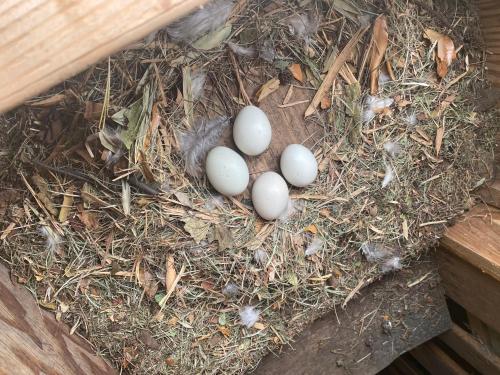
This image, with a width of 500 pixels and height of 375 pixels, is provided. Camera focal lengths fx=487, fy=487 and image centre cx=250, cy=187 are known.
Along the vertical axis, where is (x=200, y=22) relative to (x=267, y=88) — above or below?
above

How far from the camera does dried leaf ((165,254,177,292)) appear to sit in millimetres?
1245

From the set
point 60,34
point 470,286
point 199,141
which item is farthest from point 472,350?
point 60,34

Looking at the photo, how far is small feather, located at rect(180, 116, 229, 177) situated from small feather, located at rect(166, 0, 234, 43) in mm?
217

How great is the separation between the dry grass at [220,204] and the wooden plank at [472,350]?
410 millimetres

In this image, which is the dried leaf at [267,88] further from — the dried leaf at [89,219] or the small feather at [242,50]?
the dried leaf at [89,219]

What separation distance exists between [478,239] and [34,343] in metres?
1.21

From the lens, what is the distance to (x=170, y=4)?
52cm

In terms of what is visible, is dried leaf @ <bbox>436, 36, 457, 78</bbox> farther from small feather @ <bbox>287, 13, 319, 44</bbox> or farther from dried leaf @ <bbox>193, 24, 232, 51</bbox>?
dried leaf @ <bbox>193, 24, 232, 51</bbox>

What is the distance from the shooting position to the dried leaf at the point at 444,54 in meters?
1.40

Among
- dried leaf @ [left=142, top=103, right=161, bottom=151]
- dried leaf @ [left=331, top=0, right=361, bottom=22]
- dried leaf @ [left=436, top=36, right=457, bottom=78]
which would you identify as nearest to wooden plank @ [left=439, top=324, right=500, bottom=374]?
dried leaf @ [left=436, top=36, right=457, bottom=78]

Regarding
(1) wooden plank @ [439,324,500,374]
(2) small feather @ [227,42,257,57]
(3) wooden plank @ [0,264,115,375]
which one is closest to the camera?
(3) wooden plank @ [0,264,115,375]

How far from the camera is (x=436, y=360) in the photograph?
6.25 feet

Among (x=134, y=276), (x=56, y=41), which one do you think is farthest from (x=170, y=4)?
(x=134, y=276)

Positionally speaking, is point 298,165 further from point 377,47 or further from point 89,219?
point 89,219
